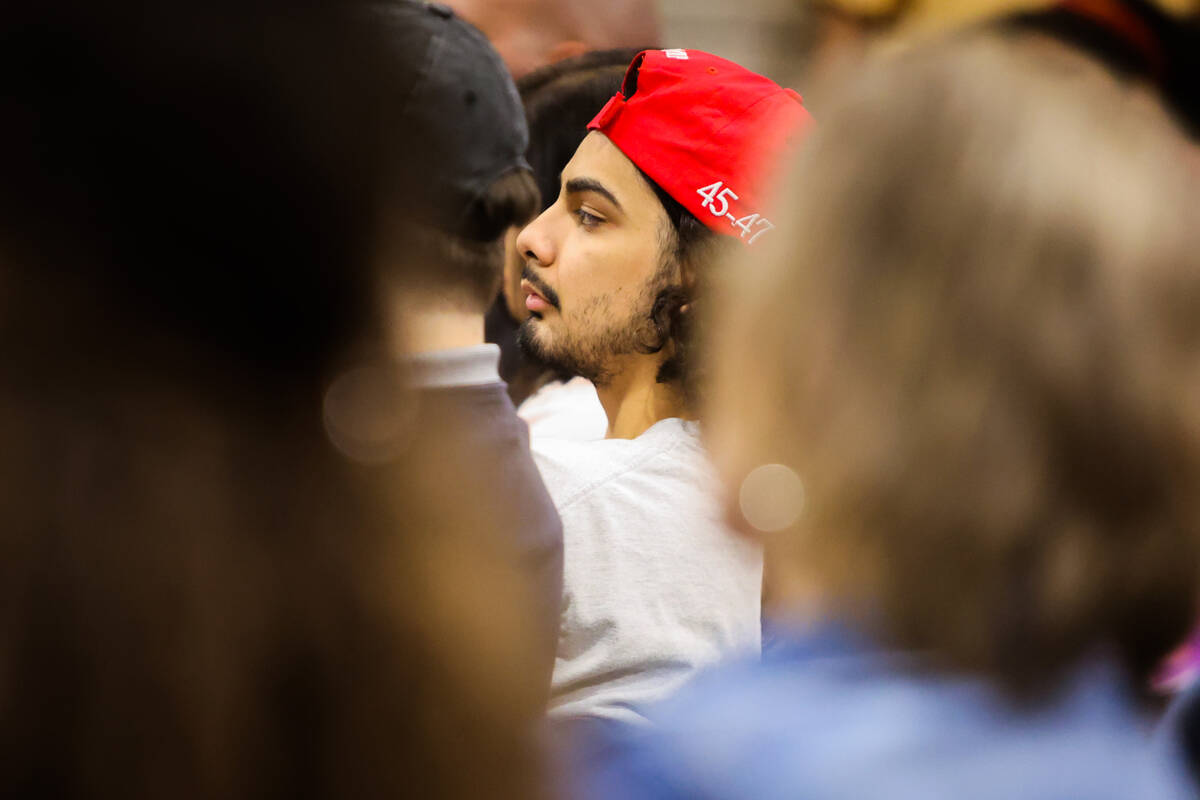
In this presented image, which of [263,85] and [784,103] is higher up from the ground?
[263,85]

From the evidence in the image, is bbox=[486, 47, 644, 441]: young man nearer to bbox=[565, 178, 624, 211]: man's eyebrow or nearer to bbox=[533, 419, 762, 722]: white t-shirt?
bbox=[565, 178, 624, 211]: man's eyebrow

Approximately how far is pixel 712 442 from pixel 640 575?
2.12 feet

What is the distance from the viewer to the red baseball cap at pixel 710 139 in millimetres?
1537

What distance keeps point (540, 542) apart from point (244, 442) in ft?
1.12

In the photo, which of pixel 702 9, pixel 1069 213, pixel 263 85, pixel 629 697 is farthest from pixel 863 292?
pixel 702 9

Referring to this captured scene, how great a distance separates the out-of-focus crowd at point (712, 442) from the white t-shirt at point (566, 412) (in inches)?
43.7

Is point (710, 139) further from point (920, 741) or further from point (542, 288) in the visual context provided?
point (920, 741)

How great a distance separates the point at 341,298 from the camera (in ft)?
2.49

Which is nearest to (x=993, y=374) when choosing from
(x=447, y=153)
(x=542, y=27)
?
(x=447, y=153)

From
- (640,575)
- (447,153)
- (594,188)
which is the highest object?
(447,153)

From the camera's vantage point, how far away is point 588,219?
1582 mm

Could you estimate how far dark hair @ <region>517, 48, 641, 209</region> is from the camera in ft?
6.49

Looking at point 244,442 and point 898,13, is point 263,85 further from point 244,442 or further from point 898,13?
point 898,13

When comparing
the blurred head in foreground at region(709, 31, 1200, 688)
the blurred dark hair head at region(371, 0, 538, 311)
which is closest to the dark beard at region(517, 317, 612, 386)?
the blurred dark hair head at region(371, 0, 538, 311)
